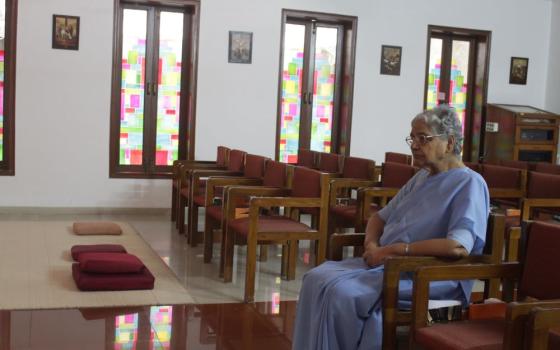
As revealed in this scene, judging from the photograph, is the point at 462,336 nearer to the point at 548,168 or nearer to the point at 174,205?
the point at 548,168

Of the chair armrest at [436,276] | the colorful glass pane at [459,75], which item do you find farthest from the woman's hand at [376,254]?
the colorful glass pane at [459,75]

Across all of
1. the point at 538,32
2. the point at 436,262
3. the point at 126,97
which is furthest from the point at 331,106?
the point at 436,262

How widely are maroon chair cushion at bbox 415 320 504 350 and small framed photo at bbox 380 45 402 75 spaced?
6.85m

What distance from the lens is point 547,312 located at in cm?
206

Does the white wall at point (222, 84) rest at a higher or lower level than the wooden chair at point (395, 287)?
higher

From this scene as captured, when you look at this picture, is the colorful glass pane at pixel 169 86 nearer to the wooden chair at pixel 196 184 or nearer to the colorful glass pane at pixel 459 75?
the wooden chair at pixel 196 184

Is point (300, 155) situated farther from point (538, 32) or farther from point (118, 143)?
point (538, 32)

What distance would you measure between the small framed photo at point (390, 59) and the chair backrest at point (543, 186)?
12.3 ft

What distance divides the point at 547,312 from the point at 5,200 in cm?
692

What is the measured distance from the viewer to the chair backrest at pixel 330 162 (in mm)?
6761

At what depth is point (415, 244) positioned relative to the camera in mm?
2879

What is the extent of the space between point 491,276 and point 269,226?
2.36 m

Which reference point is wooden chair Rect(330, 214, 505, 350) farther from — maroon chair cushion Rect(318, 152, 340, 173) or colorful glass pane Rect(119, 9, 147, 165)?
colorful glass pane Rect(119, 9, 147, 165)

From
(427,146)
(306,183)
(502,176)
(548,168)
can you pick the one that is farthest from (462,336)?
(548,168)
